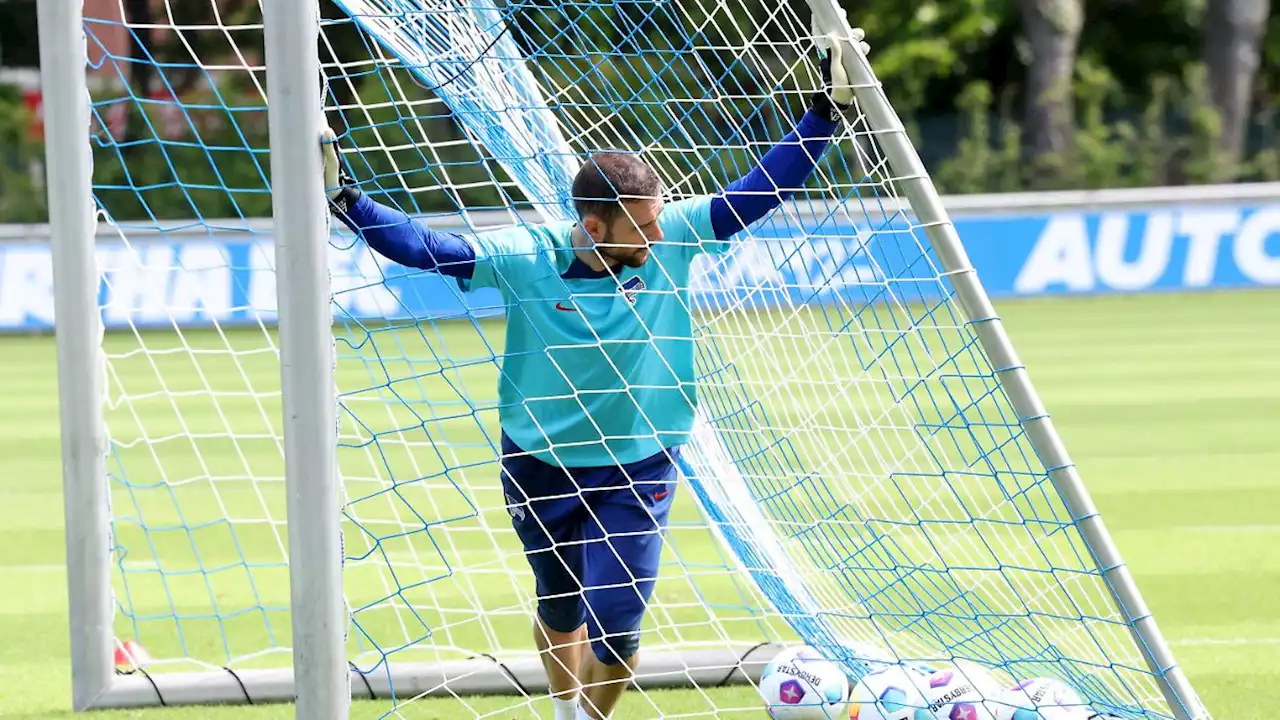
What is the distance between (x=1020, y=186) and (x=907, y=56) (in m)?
5.05

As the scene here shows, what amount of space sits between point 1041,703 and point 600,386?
58.2 inches

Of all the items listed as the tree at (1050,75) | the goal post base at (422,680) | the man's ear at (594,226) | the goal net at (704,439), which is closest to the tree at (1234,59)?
the tree at (1050,75)

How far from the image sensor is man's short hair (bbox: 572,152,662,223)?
14.0 ft

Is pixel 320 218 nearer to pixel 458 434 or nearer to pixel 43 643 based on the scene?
pixel 43 643

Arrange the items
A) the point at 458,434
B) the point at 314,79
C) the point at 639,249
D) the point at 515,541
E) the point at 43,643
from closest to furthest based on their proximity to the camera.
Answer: the point at 314,79 → the point at 639,249 → the point at 43,643 → the point at 515,541 → the point at 458,434

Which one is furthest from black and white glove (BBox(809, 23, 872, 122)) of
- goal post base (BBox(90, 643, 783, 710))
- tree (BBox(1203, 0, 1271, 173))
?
tree (BBox(1203, 0, 1271, 173))

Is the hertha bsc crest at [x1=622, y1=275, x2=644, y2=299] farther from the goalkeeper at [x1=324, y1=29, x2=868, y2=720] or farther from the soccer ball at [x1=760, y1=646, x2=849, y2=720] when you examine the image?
the soccer ball at [x1=760, y1=646, x2=849, y2=720]

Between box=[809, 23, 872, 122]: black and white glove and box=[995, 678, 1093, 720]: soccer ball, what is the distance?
166 centimetres

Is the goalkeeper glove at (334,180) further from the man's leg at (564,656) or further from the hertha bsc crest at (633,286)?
the man's leg at (564,656)

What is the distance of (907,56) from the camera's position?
26.7 meters

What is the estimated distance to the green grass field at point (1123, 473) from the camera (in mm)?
5457

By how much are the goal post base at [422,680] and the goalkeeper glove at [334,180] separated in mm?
1836

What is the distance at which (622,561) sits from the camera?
4.52m

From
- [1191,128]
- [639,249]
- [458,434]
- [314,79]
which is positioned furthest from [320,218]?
[1191,128]
